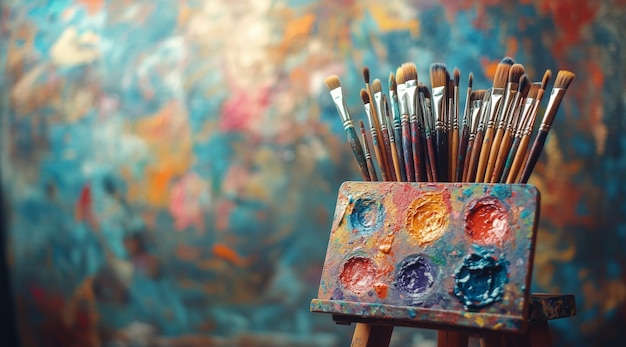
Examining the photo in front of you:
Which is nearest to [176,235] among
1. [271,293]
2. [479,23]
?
[271,293]

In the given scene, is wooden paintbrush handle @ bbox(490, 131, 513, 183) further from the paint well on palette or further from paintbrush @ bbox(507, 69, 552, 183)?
the paint well on palette

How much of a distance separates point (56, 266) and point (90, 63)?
1.58 metres

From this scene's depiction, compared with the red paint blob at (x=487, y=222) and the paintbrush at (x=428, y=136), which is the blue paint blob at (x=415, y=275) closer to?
the red paint blob at (x=487, y=222)

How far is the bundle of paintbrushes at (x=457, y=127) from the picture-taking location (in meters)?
2.07

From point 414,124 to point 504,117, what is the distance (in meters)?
0.26

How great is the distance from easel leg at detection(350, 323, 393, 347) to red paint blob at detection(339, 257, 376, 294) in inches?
4.7

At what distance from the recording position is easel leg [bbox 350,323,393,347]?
2.15 m

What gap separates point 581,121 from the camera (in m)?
4.16

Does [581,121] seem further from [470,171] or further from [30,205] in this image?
[30,205]

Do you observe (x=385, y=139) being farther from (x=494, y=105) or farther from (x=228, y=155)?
(x=228, y=155)

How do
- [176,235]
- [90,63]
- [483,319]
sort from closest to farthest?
[483,319]
[176,235]
[90,63]

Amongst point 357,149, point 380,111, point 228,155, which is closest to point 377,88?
point 380,111

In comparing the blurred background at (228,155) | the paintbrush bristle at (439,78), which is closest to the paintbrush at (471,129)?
the paintbrush bristle at (439,78)

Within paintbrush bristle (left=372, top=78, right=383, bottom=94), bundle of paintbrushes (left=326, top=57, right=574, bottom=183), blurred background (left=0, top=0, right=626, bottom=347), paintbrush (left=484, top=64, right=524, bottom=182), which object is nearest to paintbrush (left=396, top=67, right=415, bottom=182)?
bundle of paintbrushes (left=326, top=57, right=574, bottom=183)
